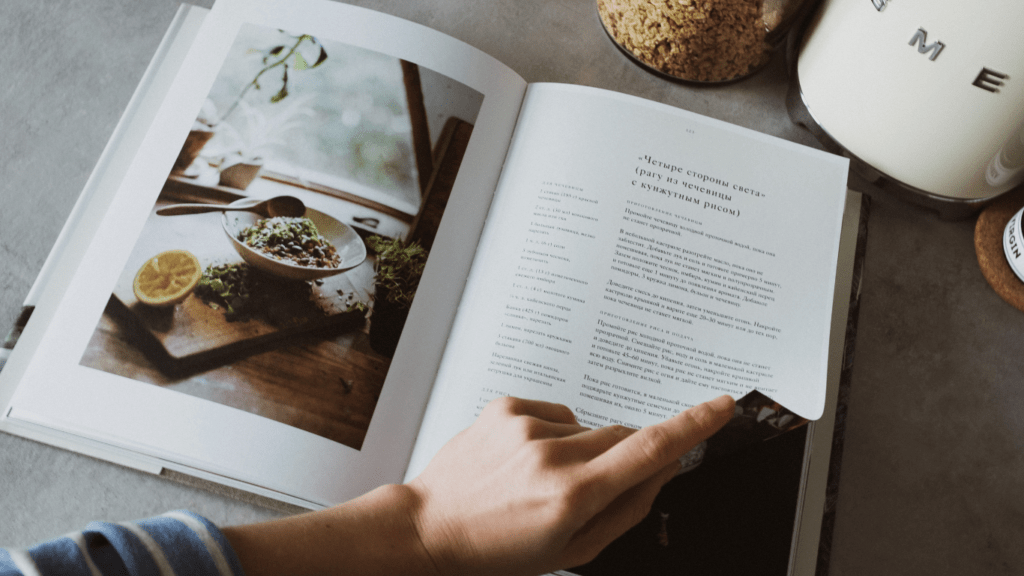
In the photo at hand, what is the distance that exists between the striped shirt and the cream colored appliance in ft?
1.46

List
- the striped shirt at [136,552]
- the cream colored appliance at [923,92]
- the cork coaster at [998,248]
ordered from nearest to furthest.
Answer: the striped shirt at [136,552] → the cream colored appliance at [923,92] → the cork coaster at [998,248]

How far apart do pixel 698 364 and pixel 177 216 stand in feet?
1.18

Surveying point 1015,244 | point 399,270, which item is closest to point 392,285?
point 399,270

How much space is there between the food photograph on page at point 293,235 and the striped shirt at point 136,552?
0.40 feet

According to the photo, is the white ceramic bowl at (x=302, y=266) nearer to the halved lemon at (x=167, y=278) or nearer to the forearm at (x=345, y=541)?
the halved lemon at (x=167, y=278)

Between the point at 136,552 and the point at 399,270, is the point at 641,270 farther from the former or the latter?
the point at 136,552

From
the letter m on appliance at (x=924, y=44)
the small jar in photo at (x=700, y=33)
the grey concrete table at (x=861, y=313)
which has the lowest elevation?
the grey concrete table at (x=861, y=313)

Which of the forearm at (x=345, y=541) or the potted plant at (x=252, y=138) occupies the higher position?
the potted plant at (x=252, y=138)

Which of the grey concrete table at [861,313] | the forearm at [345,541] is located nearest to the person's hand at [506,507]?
the forearm at [345,541]

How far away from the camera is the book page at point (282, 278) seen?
0.37m

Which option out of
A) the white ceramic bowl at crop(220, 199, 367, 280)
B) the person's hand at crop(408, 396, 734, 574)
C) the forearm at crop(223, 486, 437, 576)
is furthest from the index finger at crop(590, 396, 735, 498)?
the white ceramic bowl at crop(220, 199, 367, 280)

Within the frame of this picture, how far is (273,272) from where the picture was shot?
1.32 feet

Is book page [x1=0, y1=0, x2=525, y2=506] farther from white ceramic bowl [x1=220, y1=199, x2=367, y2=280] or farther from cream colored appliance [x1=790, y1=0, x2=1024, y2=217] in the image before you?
cream colored appliance [x1=790, y1=0, x2=1024, y2=217]

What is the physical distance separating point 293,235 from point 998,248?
512 millimetres
